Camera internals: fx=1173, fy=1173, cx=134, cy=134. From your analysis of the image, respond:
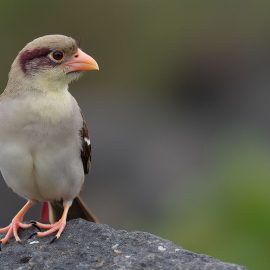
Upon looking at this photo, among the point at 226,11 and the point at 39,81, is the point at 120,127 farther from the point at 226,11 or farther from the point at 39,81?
the point at 39,81

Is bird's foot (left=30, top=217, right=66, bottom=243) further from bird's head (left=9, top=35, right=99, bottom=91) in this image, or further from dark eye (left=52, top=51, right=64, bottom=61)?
dark eye (left=52, top=51, right=64, bottom=61)

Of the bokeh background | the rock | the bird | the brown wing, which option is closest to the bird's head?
the bird

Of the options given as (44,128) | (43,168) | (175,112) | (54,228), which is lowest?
(175,112)

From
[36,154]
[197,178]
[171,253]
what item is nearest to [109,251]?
[171,253]

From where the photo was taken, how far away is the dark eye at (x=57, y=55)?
32.3ft

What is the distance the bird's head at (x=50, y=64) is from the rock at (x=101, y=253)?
1.27 meters

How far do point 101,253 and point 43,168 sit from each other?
1.15 meters

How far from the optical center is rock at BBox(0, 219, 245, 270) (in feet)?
28.3

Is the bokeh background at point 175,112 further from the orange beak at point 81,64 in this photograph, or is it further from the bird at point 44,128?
the orange beak at point 81,64

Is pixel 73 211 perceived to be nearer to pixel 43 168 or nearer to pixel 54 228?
pixel 43 168

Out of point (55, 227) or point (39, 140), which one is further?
point (39, 140)

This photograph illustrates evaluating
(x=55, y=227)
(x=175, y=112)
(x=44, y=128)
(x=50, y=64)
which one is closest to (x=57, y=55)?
(x=50, y=64)

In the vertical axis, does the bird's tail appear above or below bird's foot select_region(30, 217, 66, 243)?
below

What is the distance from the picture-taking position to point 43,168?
9719 millimetres
